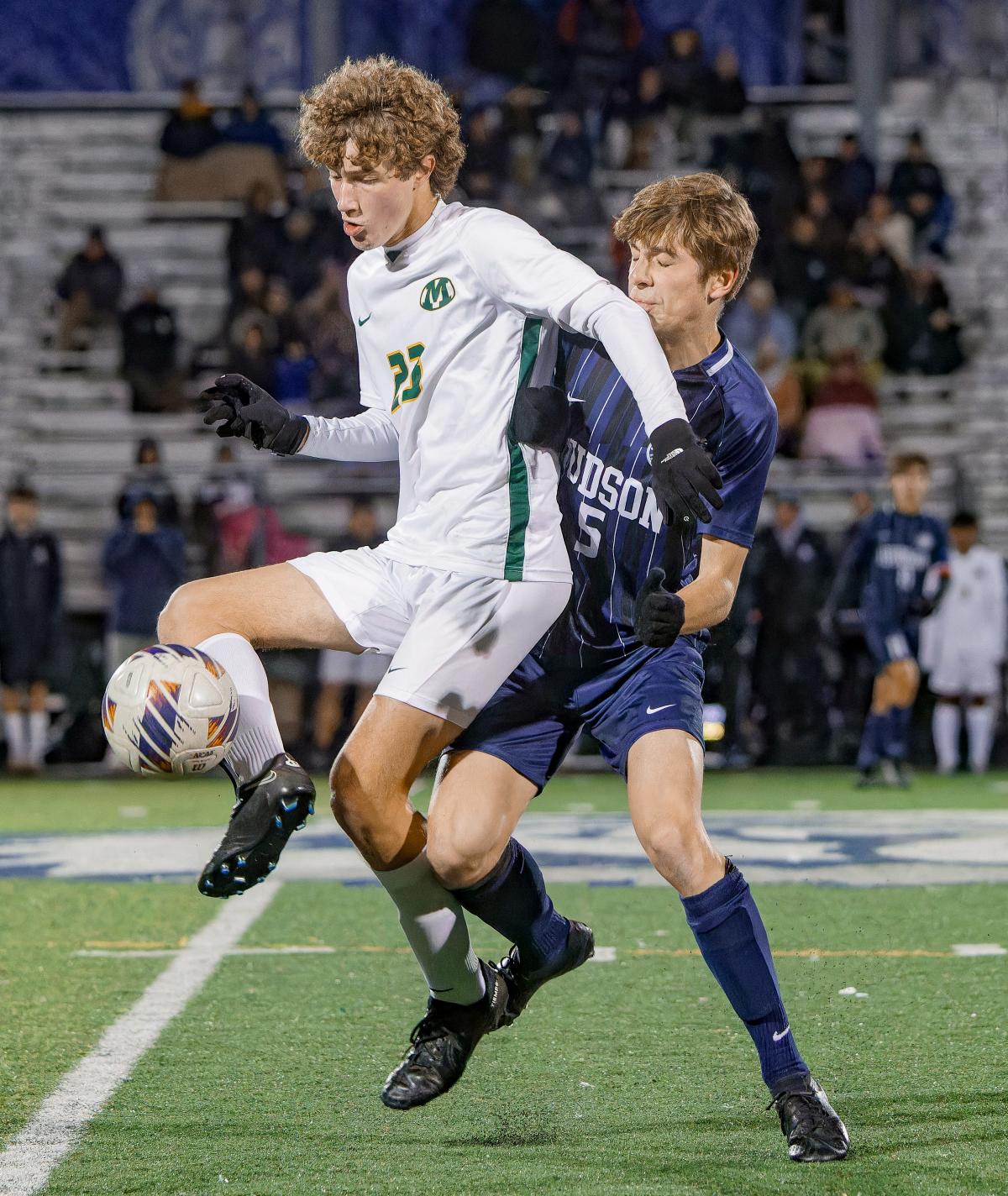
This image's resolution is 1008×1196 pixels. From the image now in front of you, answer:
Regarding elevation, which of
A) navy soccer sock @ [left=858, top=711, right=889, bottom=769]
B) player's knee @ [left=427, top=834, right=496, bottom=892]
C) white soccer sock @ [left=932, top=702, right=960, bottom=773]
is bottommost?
white soccer sock @ [left=932, top=702, right=960, bottom=773]

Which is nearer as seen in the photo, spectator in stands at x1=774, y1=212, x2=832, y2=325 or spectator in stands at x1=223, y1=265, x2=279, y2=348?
spectator in stands at x1=223, y1=265, x2=279, y2=348

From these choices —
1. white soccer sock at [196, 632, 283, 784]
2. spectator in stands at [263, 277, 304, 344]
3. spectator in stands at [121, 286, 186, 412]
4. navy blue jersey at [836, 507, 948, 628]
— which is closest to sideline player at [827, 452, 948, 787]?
navy blue jersey at [836, 507, 948, 628]

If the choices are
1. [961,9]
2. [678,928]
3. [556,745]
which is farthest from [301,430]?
[961,9]

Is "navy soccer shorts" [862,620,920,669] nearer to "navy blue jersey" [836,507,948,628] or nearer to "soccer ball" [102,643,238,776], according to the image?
"navy blue jersey" [836,507,948,628]

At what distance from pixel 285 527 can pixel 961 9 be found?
972cm

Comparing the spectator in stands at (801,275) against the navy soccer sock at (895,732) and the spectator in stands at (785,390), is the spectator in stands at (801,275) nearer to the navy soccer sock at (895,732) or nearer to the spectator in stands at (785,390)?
the spectator in stands at (785,390)

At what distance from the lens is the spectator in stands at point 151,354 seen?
1553cm

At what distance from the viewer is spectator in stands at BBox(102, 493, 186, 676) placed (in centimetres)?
1288

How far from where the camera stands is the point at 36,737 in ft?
43.0

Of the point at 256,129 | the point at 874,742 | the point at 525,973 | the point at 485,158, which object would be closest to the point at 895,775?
the point at 874,742

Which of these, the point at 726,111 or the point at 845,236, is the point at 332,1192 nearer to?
the point at 845,236

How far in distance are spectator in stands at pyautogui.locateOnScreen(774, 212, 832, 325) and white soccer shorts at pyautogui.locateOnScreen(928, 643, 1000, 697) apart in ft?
11.6

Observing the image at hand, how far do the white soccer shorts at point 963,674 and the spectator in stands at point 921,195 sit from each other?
4815mm

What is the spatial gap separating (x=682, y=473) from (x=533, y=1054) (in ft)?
5.83
